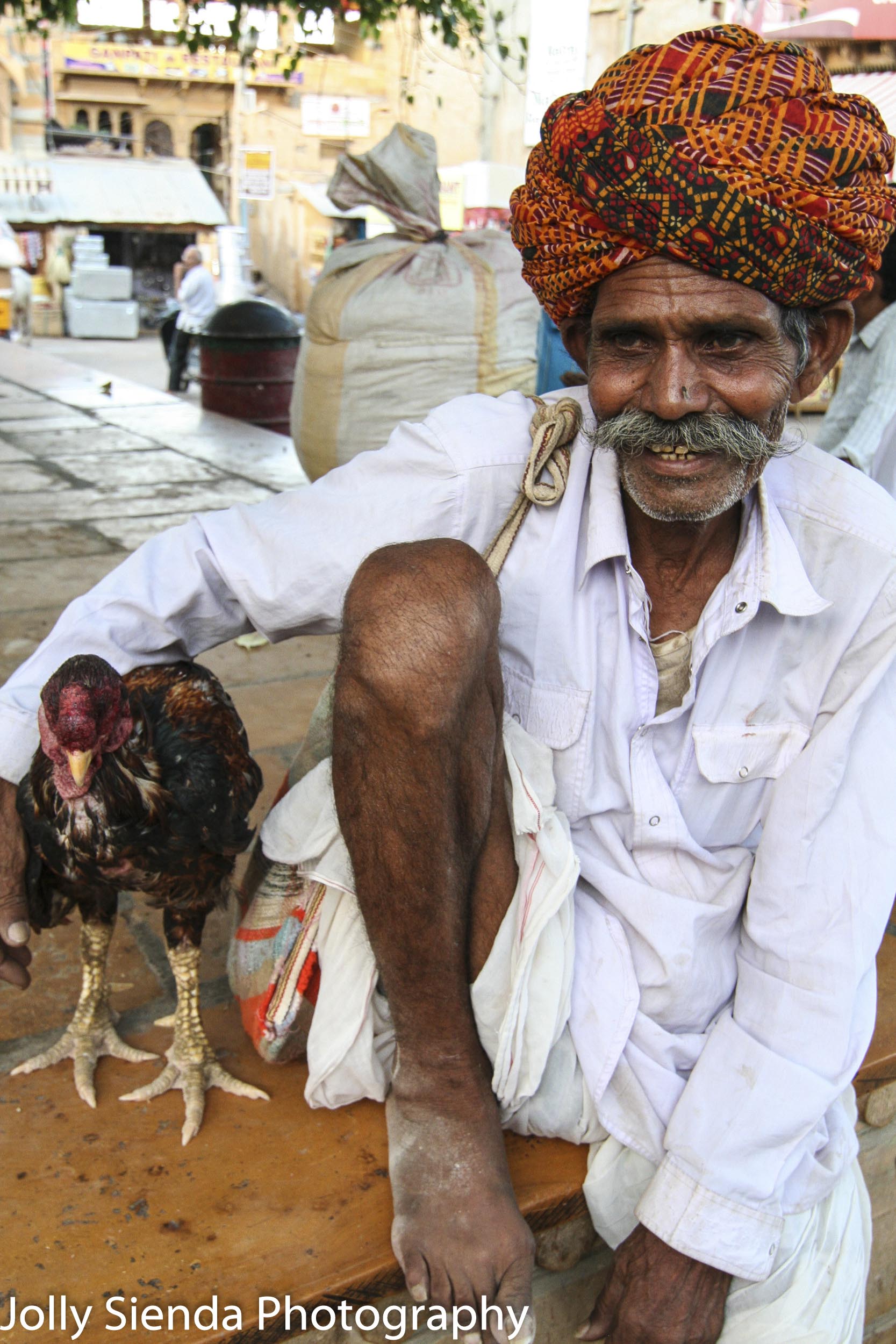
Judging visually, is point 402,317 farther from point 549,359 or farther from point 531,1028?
point 531,1028

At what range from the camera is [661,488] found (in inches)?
60.9

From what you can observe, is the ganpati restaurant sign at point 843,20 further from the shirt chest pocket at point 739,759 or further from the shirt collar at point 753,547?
the shirt chest pocket at point 739,759

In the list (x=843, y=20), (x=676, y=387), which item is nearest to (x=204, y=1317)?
(x=676, y=387)

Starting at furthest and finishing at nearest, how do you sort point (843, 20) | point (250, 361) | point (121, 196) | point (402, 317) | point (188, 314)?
point (121, 196)
point (188, 314)
point (843, 20)
point (250, 361)
point (402, 317)

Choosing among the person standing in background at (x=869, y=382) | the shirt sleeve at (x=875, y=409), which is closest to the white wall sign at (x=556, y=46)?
the person standing in background at (x=869, y=382)

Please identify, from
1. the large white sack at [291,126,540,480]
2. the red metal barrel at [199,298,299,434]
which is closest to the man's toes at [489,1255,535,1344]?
the large white sack at [291,126,540,480]

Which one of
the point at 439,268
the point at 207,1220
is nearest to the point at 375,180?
the point at 439,268

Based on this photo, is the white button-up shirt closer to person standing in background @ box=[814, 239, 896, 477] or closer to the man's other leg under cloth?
the man's other leg under cloth

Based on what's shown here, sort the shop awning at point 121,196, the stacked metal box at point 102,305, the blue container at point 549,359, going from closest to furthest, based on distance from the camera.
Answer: the blue container at point 549,359, the stacked metal box at point 102,305, the shop awning at point 121,196

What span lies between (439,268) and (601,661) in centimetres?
305

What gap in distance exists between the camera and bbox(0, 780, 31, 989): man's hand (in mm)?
1574

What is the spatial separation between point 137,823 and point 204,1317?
0.63m

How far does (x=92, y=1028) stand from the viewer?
5.80ft

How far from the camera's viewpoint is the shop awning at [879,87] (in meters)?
9.75
